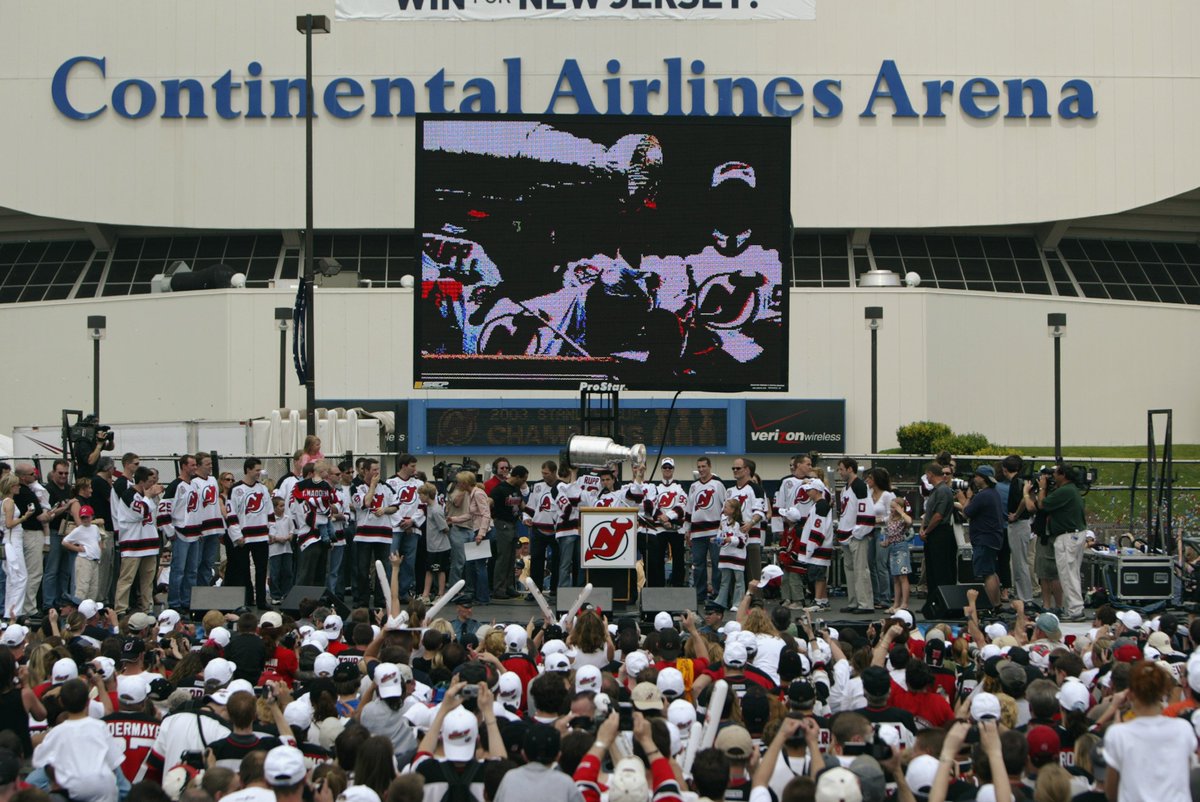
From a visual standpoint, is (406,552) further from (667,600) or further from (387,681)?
(387,681)

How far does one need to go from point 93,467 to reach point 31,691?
1020 centimetres

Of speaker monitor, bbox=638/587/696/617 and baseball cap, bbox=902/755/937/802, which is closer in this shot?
baseball cap, bbox=902/755/937/802

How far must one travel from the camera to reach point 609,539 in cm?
1814

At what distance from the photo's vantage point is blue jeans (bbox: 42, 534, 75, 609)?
58.5ft

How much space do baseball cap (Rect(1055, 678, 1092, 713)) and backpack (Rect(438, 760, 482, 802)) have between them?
3416 millimetres

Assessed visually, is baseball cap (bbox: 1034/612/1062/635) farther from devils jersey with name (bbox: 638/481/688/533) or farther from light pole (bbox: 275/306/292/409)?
light pole (bbox: 275/306/292/409)

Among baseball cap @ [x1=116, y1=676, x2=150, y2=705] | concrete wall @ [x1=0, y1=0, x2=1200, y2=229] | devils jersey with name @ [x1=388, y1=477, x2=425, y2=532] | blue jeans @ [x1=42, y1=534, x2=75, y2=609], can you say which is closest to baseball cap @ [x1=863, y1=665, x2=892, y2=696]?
baseball cap @ [x1=116, y1=676, x2=150, y2=705]

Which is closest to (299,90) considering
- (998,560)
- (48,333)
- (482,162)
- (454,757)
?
(48,333)

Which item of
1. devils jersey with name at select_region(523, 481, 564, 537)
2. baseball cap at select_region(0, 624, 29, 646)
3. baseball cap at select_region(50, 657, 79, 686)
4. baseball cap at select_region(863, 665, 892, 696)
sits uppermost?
devils jersey with name at select_region(523, 481, 564, 537)

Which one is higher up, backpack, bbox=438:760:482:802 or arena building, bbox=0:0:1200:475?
arena building, bbox=0:0:1200:475

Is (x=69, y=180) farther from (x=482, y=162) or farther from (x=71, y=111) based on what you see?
(x=482, y=162)

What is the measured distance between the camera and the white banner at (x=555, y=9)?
37438 mm

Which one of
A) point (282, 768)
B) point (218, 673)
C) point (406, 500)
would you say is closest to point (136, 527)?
point (406, 500)

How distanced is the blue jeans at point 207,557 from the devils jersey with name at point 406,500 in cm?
199
